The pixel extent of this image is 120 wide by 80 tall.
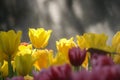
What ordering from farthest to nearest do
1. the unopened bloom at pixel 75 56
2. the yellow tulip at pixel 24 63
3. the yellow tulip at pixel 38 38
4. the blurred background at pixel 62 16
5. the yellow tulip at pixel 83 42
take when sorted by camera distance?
the blurred background at pixel 62 16
the yellow tulip at pixel 38 38
the yellow tulip at pixel 83 42
the yellow tulip at pixel 24 63
the unopened bloom at pixel 75 56

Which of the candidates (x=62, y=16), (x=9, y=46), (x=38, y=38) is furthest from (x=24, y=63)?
(x=62, y=16)

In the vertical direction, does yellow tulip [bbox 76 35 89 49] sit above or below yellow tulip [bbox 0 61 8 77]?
above

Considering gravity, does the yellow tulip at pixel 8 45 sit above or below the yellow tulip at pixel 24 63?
above

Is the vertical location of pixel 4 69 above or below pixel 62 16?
below

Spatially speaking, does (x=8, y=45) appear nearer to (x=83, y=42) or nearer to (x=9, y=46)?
(x=9, y=46)

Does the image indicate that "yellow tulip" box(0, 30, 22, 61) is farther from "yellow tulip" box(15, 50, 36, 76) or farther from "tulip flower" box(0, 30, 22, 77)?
"yellow tulip" box(15, 50, 36, 76)

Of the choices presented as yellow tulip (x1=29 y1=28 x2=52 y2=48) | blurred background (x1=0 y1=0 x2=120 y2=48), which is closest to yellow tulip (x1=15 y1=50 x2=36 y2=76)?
yellow tulip (x1=29 y1=28 x2=52 y2=48)

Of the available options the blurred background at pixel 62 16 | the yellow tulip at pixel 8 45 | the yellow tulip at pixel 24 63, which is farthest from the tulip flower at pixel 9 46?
the blurred background at pixel 62 16

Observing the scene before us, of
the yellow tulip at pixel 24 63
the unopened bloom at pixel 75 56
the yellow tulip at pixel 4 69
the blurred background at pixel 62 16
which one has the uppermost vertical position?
the blurred background at pixel 62 16

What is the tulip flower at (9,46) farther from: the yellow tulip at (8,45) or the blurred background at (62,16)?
the blurred background at (62,16)
